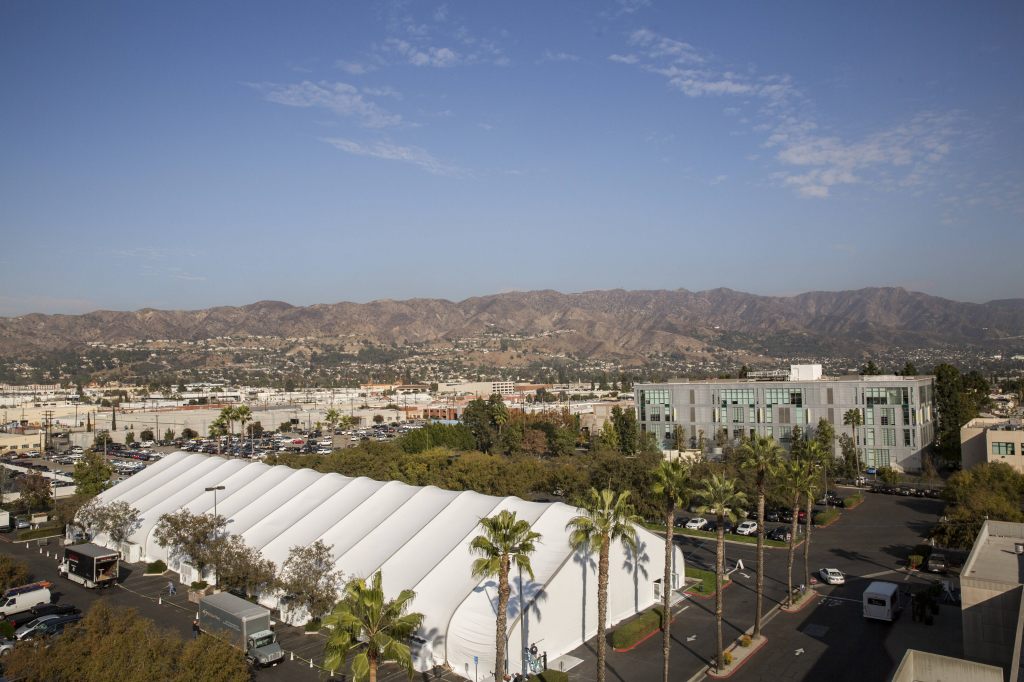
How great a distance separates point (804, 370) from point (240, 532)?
64.0 meters

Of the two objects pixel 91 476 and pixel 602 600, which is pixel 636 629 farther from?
pixel 91 476

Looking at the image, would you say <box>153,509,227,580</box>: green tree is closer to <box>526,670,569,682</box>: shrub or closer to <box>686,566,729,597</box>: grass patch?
<box>526,670,569,682</box>: shrub

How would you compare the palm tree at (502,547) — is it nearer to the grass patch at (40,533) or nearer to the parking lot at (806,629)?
the parking lot at (806,629)

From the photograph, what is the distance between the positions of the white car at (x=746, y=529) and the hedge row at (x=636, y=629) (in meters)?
18.2

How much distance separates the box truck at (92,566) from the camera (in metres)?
38.8

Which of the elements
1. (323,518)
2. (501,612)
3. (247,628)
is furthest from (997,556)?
(323,518)

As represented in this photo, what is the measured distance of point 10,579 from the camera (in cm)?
3531

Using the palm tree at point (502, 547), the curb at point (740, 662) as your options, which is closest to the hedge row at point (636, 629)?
the curb at point (740, 662)

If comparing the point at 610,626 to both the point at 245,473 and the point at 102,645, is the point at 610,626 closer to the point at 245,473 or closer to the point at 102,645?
the point at 102,645

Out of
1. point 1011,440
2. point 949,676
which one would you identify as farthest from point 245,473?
point 1011,440

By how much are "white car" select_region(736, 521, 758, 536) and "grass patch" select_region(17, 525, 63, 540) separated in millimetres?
50110

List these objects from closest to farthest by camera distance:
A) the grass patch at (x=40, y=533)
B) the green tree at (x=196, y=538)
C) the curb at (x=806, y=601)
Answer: the curb at (x=806, y=601)
the green tree at (x=196, y=538)
the grass patch at (x=40, y=533)

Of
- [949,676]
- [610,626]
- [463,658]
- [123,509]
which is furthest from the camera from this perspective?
[123,509]

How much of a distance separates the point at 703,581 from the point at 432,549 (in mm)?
14794
